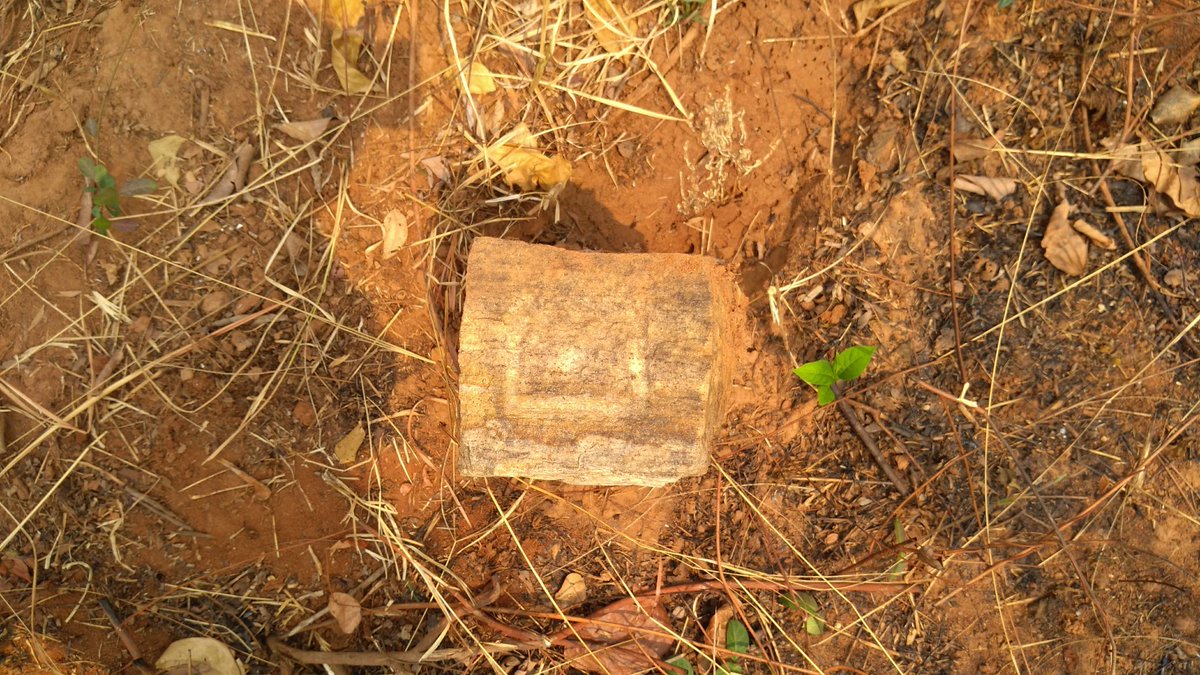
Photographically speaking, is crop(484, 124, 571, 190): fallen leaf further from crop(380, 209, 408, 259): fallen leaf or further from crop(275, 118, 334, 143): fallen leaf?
crop(275, 118, 334, 143): fallen leaf

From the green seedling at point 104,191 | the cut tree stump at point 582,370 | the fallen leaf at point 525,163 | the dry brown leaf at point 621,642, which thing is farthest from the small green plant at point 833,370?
the green seedling at point 104,191

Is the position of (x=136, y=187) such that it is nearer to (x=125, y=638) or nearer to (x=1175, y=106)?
(x=125, y=638)

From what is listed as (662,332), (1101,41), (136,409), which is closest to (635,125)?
(662,332)

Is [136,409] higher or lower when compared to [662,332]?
lower

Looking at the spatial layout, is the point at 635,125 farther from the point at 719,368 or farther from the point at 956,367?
the point at 956,367

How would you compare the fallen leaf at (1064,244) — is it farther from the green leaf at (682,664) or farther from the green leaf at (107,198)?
the green leaf at (107,198)

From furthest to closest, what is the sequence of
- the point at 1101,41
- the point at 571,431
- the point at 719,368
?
the point at 1101,41
the point at 719,368
the point at 571,431
